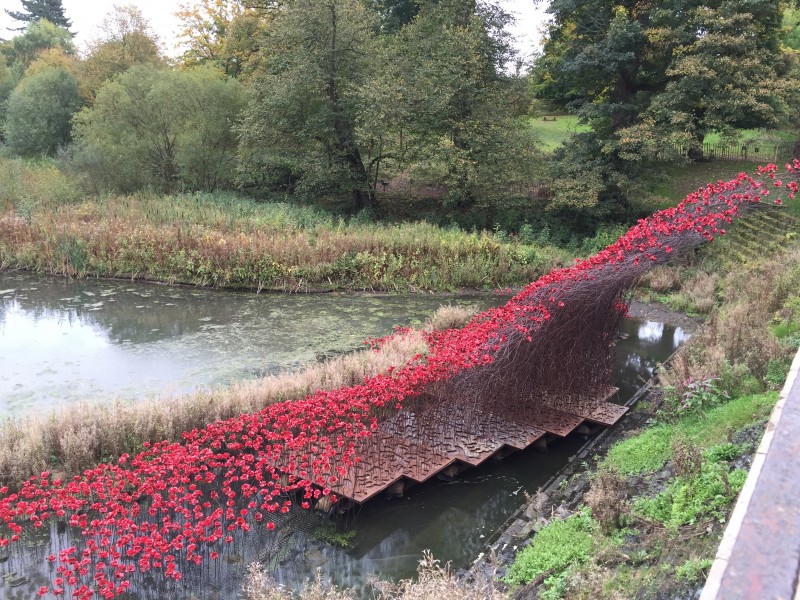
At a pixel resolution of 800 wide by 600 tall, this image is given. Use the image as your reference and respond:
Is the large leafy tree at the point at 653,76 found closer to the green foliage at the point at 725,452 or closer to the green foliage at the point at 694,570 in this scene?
the green foliage at the point at 725,452

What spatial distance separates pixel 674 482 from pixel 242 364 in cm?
696

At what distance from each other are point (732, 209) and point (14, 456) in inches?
339

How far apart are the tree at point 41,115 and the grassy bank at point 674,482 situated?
1210 inches

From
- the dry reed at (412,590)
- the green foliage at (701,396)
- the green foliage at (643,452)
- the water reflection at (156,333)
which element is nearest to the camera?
the dry reed at (412,590)

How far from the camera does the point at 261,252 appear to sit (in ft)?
50.5

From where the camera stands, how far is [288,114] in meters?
21.3

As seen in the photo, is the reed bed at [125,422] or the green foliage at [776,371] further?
the reed bed at [125,422]

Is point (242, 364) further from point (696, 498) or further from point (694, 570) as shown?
point (694, 570)

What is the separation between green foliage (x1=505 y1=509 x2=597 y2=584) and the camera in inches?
191

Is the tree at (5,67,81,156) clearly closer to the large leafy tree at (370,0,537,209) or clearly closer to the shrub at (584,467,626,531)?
the large leafy tree at (370,0,537,209)

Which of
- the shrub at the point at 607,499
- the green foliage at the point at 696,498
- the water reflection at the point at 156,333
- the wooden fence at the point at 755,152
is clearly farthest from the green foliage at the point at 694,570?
the wooden fence at the point at 755,152

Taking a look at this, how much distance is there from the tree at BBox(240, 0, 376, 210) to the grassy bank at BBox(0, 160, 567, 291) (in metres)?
4.23

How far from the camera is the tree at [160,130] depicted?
2284cm

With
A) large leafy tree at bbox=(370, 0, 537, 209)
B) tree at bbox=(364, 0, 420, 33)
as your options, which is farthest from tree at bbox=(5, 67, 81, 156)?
large leafy tree at bbox=(370, 0, 537, 209)
